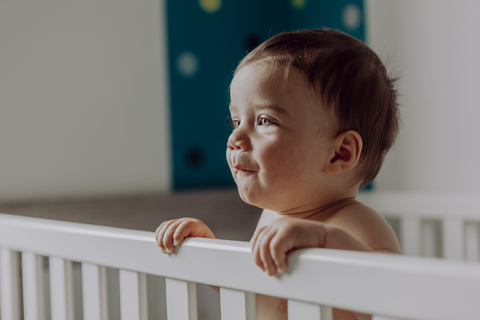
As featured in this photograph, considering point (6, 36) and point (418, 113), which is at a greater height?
point (6, 36)

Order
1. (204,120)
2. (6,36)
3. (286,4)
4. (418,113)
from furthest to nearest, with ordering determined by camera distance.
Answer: (286,4)
(204,120)
(418,113)
(6,36)

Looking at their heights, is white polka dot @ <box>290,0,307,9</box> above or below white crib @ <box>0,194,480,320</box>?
above

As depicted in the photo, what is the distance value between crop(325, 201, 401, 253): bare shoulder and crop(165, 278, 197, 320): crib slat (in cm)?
18

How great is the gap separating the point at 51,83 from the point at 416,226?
89 cm

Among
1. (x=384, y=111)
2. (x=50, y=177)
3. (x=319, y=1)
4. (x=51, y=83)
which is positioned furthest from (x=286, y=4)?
(x=384, y=111)

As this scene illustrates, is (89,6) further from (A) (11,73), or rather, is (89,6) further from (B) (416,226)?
(B) (416,226)

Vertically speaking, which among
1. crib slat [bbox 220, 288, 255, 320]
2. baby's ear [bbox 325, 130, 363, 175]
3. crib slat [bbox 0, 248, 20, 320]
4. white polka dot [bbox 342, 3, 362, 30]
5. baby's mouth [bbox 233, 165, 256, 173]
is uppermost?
white polka dot [bbox 342, 3, 362, 30]

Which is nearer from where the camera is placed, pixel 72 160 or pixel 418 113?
pixel 72 160

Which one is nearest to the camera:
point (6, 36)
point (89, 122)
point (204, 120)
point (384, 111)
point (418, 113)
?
point (384, 111)

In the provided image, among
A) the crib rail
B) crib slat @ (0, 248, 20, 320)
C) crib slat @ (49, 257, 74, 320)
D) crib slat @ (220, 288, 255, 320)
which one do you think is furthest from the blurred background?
crib slat @ (220, 288, 255, 320)

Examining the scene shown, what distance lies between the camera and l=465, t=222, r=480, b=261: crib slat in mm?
1224

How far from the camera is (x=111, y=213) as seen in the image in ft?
4.33

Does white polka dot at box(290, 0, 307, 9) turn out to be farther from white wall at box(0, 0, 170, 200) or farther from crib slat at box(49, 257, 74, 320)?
crib slat at box(49, 257, 74, 320)

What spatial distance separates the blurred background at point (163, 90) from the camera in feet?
4.19
